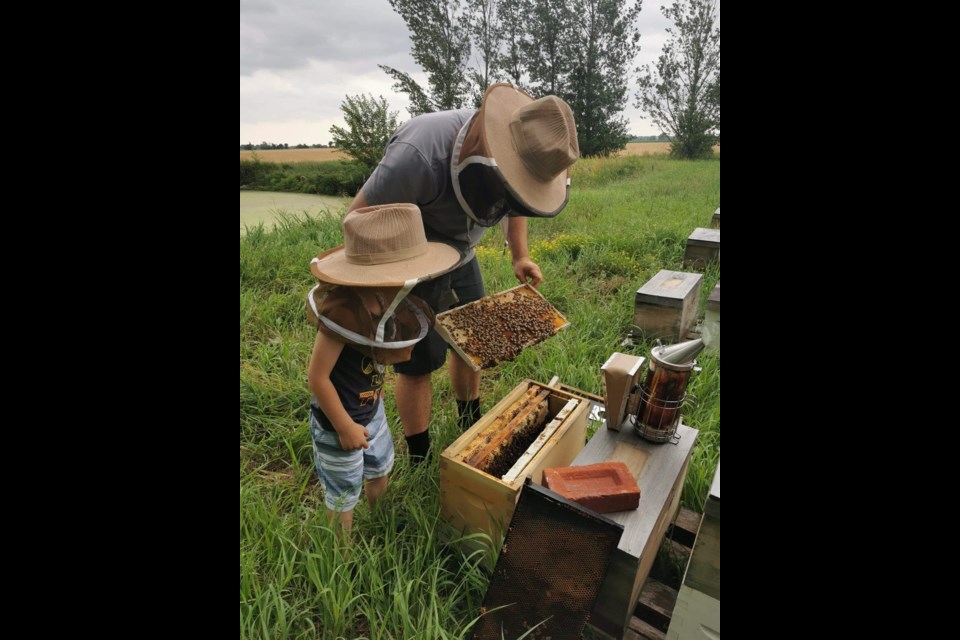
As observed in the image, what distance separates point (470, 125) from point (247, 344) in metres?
3.30

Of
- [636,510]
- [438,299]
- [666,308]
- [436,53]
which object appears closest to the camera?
[636,510]

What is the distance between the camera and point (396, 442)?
3221mm

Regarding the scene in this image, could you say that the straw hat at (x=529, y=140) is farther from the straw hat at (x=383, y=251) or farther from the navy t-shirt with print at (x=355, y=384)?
the navy t-shirt with print at (x=355, y=384)

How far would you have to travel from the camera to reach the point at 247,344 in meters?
4.44

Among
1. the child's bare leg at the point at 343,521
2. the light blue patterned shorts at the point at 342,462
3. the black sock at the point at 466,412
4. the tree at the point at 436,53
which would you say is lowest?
the child's bare leg at the point at 343,521

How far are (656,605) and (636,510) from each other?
1.65 ft

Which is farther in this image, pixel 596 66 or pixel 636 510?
pixel 596 66

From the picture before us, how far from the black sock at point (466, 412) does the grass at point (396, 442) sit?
8 centimetres

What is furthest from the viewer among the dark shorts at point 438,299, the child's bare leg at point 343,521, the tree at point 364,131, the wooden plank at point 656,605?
the tree at point 364,131

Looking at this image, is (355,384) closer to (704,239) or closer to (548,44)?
(704,239)

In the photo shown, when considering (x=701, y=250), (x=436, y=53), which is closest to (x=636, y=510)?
(x=701, y=250)

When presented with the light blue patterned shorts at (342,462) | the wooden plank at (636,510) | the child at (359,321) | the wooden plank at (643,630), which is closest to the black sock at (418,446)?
the light blue patterned shorts at (342,462)

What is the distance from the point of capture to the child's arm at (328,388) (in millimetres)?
1895

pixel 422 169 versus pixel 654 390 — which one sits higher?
pixel 422 169
